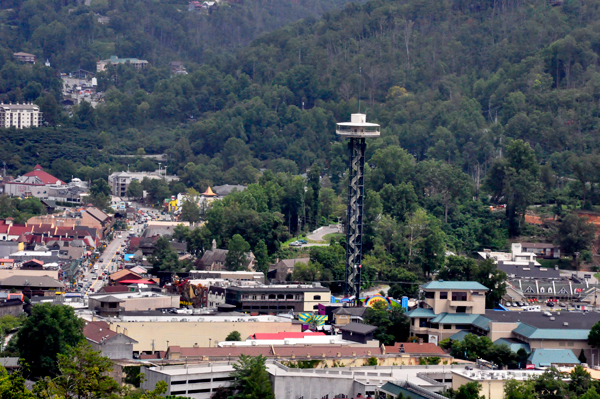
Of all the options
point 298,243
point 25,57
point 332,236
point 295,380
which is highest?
point 25,57

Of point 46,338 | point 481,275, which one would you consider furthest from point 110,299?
point 481,275

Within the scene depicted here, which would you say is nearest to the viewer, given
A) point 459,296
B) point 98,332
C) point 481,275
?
point 98,332

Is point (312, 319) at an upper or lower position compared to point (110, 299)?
lower

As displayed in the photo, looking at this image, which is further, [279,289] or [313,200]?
[313,200]

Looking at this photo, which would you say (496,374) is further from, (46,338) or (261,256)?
(261,256)

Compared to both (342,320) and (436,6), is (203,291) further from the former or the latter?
(436,6)

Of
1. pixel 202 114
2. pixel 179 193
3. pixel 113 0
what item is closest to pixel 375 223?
pixel 179 193

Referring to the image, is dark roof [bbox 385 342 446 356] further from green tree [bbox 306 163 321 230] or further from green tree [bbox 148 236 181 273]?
green tree [bbox 306 163 321 230]

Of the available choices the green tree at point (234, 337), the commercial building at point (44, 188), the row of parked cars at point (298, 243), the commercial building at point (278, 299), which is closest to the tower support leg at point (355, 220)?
the commercial building at point (278, 299)
